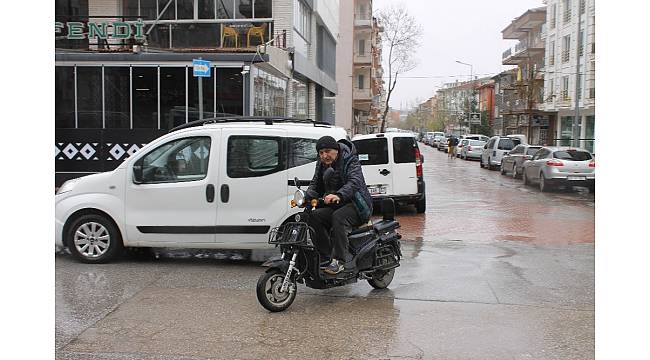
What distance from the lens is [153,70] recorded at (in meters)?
20.0

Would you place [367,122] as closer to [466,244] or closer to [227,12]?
[227,12]

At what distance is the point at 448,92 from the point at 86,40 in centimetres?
10172

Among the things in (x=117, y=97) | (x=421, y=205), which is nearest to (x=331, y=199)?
(x=421, y=205)

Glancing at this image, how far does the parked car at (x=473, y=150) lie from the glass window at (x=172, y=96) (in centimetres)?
2828

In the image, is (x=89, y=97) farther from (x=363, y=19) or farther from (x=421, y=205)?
(x=363, y=19)

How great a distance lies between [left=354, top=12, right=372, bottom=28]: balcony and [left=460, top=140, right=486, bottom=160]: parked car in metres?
24.4

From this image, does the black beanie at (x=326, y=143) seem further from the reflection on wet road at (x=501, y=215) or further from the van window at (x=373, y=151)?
the van window at (x=373, y=151)

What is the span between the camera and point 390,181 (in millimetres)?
14281

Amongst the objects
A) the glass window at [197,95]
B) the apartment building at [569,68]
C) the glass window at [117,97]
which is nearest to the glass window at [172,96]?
A: the glass window at [197,95]

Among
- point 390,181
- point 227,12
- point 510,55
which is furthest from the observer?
point 510,55

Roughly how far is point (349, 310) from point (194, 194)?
2.89m

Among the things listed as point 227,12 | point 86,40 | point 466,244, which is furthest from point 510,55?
point 466,244

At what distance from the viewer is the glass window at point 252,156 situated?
8469 mm

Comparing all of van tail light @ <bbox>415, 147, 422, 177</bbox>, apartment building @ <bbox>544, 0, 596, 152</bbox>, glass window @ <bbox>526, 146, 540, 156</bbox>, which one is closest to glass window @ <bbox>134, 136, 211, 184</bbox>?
van tail light @ <bbox>415, 147, 422, 177</bbox>
